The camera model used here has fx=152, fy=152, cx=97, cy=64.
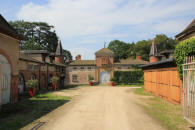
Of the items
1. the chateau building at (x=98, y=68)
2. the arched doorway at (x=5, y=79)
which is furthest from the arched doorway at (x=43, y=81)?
the chateau building at (x=98, y=68)

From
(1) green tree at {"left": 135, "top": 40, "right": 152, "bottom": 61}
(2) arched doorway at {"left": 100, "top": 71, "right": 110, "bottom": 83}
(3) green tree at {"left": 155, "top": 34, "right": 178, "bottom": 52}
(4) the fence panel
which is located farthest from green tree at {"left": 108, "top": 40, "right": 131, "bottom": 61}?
(4) the fence panel

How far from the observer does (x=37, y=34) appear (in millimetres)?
48938

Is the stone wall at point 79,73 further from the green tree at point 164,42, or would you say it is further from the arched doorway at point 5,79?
the green tree at point 164,42

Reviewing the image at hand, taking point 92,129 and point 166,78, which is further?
point 166,78

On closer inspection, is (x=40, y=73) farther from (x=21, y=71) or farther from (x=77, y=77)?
(x=77, y=77)

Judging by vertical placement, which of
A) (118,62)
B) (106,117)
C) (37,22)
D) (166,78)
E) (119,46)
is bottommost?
(106,117)

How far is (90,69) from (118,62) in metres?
7.26

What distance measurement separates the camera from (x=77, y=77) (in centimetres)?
3812

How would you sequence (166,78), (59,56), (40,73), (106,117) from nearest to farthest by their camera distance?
(106,117)
(166,78)
(40,73)
(59,56)

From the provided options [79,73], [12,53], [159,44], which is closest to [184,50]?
[12,53]

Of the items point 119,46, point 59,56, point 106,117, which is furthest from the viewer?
point 119,46

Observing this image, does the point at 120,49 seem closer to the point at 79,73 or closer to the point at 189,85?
the point at 79,73

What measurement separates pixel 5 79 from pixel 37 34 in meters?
41.2

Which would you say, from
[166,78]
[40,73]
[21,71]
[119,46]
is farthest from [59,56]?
[119,46]
